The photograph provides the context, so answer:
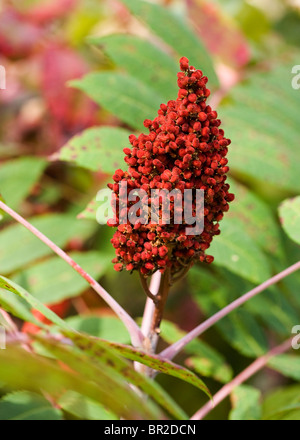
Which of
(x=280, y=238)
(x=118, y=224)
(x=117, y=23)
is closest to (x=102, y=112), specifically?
(x=117, y=23)

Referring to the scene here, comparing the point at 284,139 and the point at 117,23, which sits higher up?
the point at 117,23

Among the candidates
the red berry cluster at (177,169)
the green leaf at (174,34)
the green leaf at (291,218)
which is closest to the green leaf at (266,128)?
the green leaf at (174,34)

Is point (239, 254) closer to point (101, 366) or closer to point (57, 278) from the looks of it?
point (57, 278)

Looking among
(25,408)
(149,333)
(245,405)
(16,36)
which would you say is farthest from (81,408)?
(16,36)

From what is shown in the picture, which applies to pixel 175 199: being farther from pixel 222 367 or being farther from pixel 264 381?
pixel 264 381

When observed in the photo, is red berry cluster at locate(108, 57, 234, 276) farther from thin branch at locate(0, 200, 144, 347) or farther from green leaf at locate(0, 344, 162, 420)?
green leaf at locate(0, 344, 162, 420)

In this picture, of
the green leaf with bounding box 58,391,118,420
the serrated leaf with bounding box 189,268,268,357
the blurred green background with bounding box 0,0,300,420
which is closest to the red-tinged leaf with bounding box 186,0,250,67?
the blurred green background with bounding box 0,0,300,420

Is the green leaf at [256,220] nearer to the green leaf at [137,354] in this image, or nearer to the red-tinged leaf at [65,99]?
the green leaf at [137,354]
